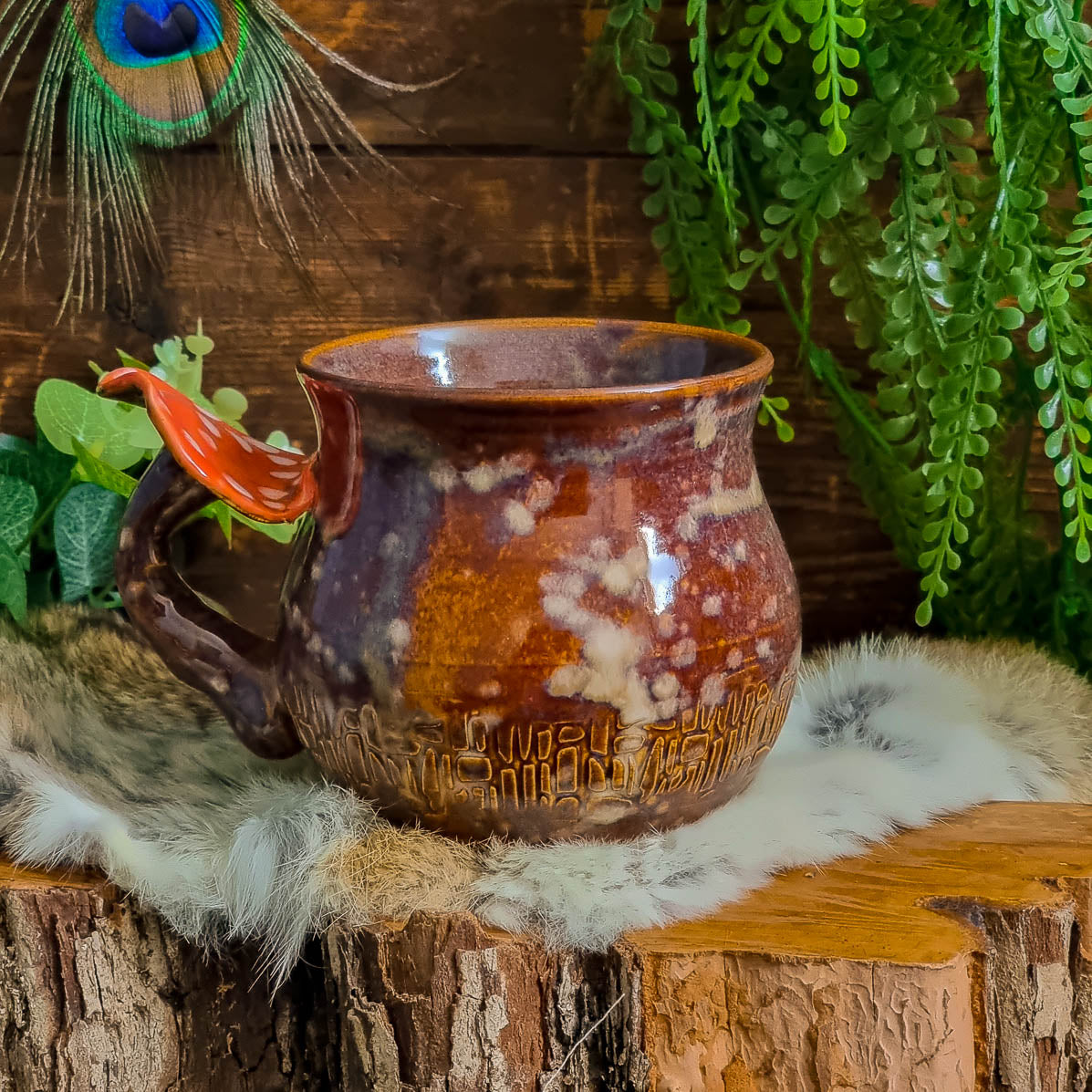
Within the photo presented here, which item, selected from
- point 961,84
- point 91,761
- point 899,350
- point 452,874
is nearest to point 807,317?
point 899,350

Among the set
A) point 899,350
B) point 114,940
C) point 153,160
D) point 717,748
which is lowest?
point 114,940

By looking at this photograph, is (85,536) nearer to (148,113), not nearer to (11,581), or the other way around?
(11,581)

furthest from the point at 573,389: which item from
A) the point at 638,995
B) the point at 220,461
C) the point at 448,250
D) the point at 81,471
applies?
the point at 81,471

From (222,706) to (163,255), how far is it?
46cm

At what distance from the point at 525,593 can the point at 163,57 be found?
57 cm

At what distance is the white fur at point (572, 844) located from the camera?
657 millimetres

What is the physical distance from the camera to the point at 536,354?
0.83 metres

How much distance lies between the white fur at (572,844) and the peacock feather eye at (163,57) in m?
0.51

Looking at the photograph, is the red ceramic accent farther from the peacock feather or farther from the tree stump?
the peacock feather

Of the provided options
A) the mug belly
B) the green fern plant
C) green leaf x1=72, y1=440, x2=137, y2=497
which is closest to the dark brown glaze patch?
the mug belly

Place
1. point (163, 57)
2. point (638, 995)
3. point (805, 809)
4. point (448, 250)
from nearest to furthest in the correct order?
point (638, 995) < point (805, 809) < point (163, 57) < point (448, 250)

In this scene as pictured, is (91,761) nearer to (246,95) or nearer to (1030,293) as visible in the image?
(246,95)

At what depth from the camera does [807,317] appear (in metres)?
0.92

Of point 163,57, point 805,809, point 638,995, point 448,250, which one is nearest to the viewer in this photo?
point 638,995
